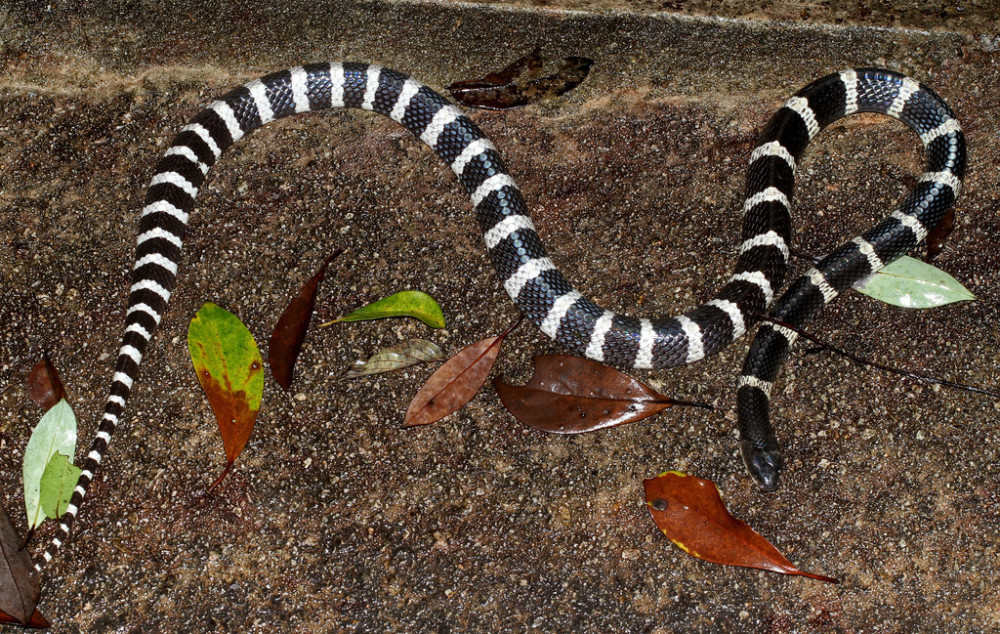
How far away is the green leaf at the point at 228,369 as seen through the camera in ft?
13.7

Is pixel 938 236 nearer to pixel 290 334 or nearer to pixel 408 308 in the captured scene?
pixel 408 308

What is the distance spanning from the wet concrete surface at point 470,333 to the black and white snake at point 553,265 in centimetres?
13

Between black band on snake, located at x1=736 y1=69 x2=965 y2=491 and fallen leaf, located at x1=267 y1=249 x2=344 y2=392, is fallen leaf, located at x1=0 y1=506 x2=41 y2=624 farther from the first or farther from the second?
black band on snake, located at x1=736 y1=69 x2=965 y2=491

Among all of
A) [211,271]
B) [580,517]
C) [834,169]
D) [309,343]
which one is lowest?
[580,517]

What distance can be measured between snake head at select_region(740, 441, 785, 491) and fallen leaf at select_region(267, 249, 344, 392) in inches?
101

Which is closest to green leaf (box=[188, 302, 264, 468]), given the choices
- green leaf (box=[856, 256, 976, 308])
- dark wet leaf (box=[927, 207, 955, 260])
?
green leaf (box=[856, 256, 976, 308])

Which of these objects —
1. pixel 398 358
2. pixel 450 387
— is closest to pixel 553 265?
pixel 450 387

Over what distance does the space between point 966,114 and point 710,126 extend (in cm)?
168

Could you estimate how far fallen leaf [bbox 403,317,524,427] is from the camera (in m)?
4.27

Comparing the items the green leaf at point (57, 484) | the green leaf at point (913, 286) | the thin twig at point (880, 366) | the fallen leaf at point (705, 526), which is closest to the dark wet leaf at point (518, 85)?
the thin twig at point (880, 366)

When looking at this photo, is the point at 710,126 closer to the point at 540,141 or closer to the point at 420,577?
the point at 540,141

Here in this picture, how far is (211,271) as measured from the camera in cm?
463

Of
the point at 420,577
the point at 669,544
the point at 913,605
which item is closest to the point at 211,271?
the point at 420,577

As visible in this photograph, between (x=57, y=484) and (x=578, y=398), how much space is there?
9.20 ft
